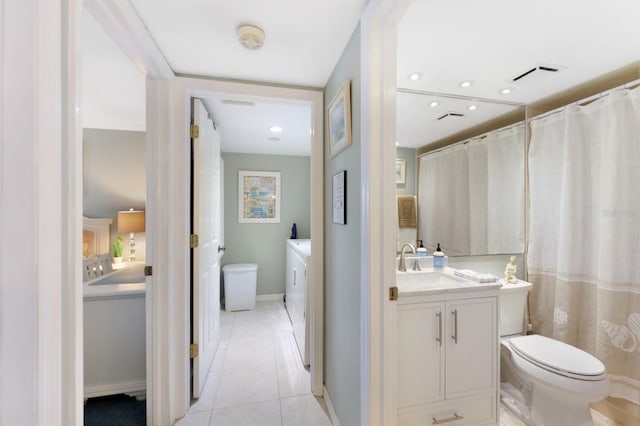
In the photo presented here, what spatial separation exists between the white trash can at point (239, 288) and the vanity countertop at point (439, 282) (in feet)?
7.43

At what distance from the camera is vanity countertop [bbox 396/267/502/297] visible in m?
1.45

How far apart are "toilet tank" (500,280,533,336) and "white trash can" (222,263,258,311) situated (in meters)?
2.74

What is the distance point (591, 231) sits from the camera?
1.71 m

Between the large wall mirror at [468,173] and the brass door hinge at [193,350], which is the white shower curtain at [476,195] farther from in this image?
the brass door hinge at [193,350]

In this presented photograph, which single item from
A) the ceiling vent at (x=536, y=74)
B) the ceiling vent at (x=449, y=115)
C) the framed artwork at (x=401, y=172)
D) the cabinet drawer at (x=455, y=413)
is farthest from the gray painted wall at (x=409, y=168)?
the cabinet drawer at (x=455, y=413)

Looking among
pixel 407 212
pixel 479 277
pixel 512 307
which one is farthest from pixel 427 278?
pixel 512 307

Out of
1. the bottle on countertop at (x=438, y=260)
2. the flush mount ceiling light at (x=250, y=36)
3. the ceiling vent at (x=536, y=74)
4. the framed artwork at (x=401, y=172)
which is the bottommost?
the bottle on countertop at (x=438, y=260)

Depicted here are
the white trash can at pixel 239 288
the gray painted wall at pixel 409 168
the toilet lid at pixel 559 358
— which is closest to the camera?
the toilet lid at pixel 559 358

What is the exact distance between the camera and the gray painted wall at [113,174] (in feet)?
9.18

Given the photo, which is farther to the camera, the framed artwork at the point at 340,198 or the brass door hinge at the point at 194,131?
the brass door hinge at the point at 194,131

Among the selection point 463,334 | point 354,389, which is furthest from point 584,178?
point 354,389

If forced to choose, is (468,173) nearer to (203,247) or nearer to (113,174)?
(203,247)

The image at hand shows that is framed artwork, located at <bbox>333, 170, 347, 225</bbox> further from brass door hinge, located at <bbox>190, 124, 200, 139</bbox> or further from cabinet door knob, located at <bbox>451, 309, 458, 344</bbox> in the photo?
brass door hinge, located at <bbox>190, 124, 200, 139</bbox>

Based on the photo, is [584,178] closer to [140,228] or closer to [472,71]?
[472,71]
